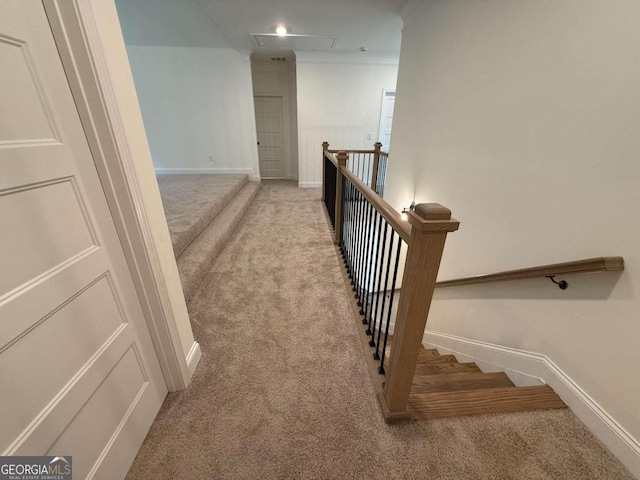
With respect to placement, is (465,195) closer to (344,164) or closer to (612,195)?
(612,195)

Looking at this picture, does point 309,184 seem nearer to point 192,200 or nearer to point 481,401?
point 192,200

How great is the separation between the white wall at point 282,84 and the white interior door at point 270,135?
4.9 inches

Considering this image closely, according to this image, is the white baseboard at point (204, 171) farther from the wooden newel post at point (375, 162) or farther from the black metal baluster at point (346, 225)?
the black metal baluster at point (346, 225)

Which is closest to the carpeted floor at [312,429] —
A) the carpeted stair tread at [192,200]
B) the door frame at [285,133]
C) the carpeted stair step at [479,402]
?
the carpeted stair step at [479,402]

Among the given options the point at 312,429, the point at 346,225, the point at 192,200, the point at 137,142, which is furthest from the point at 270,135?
the point at 312,429

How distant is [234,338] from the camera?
1.53 meters

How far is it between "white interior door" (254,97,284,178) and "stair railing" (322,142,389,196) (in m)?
1.99

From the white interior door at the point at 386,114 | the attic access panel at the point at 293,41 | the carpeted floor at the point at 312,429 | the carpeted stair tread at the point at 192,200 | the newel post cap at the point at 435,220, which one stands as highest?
the attic access panel at the point at 293,41

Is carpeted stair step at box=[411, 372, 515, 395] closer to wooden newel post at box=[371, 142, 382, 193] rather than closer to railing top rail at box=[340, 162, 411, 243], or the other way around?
railing top rail at box=[340, 162, 411, 243]

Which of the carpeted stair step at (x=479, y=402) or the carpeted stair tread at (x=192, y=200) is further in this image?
the carpeted stair tread at (x=192, y=200)

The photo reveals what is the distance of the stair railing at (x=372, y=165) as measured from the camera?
15.9 ft

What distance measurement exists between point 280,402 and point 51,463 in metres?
0.76

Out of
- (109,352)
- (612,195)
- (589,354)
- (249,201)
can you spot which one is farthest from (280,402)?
(249,201)

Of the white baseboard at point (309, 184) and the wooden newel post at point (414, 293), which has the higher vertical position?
the wooden newel post at point (414, 293)
